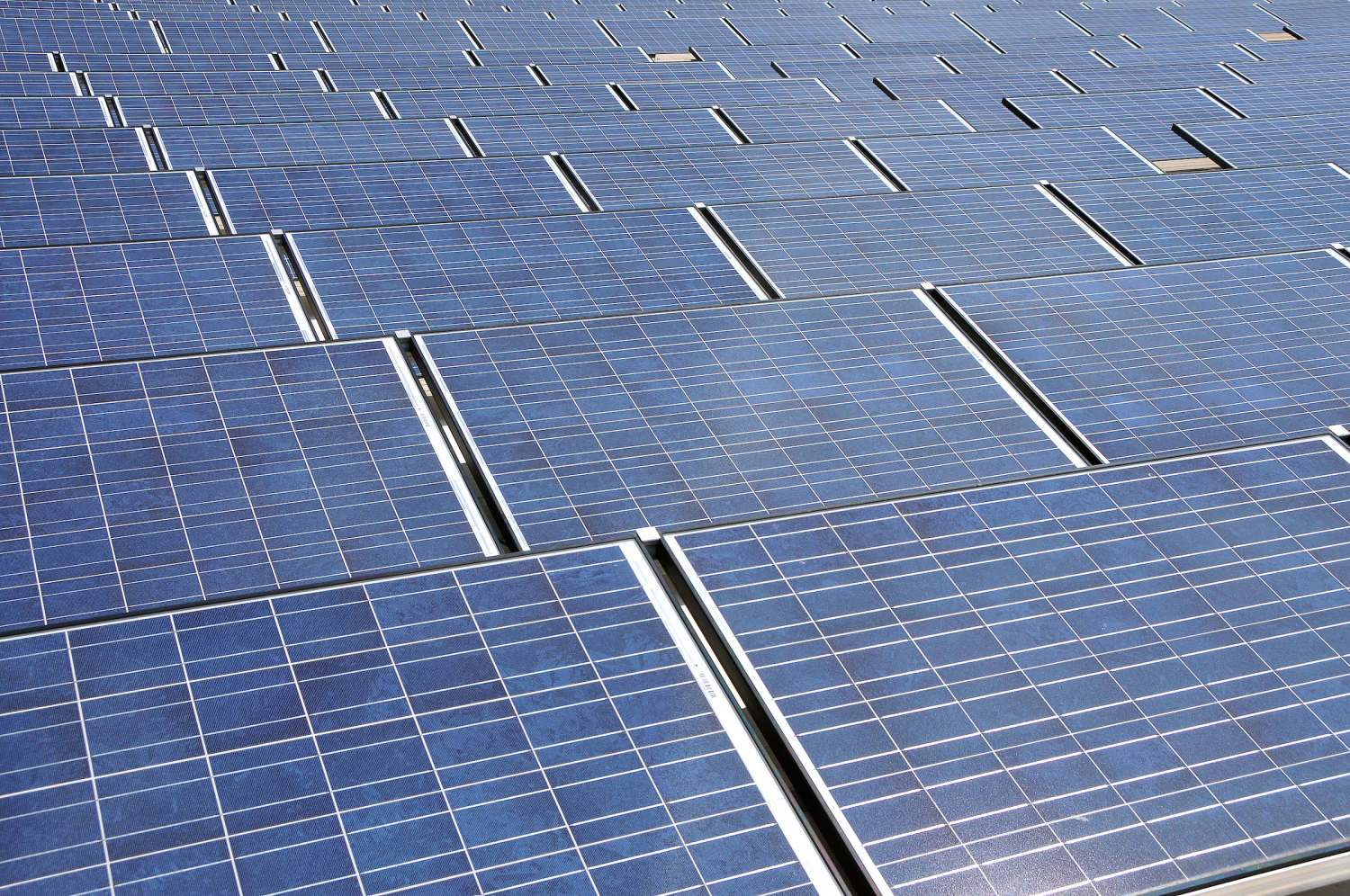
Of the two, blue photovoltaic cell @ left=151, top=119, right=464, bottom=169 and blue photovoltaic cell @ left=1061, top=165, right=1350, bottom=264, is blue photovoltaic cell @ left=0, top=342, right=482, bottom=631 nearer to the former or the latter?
blue photovoltaic cell @ left=151, top=119, right=464, bottom=169

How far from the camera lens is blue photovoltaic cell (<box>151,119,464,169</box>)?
12367mm

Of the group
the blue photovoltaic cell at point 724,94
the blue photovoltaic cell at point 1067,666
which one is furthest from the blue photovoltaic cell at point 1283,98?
the blue photovoltaic cell at point 1067,666

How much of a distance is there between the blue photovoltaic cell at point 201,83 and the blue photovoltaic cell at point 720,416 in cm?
1046

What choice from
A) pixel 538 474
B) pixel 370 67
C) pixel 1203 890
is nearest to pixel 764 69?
pixel 370 67

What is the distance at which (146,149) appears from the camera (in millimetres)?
12320

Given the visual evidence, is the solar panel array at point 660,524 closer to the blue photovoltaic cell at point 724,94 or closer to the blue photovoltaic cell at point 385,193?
the blue photovoltaic cell at point 385,193

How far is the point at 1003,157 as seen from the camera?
13438mm

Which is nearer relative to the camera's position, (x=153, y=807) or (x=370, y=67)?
(x=153, y=807)

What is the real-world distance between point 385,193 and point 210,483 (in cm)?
559

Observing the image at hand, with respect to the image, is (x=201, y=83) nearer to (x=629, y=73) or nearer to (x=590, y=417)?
(x=629, y=73)

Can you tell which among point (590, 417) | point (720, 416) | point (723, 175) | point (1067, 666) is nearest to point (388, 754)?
point (590, 417)

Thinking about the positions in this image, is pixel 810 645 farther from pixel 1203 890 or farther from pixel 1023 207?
pixel 1023 207

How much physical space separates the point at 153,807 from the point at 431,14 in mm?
21356

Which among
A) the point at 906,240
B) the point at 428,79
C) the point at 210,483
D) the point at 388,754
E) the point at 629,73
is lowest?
the point at 428,79
